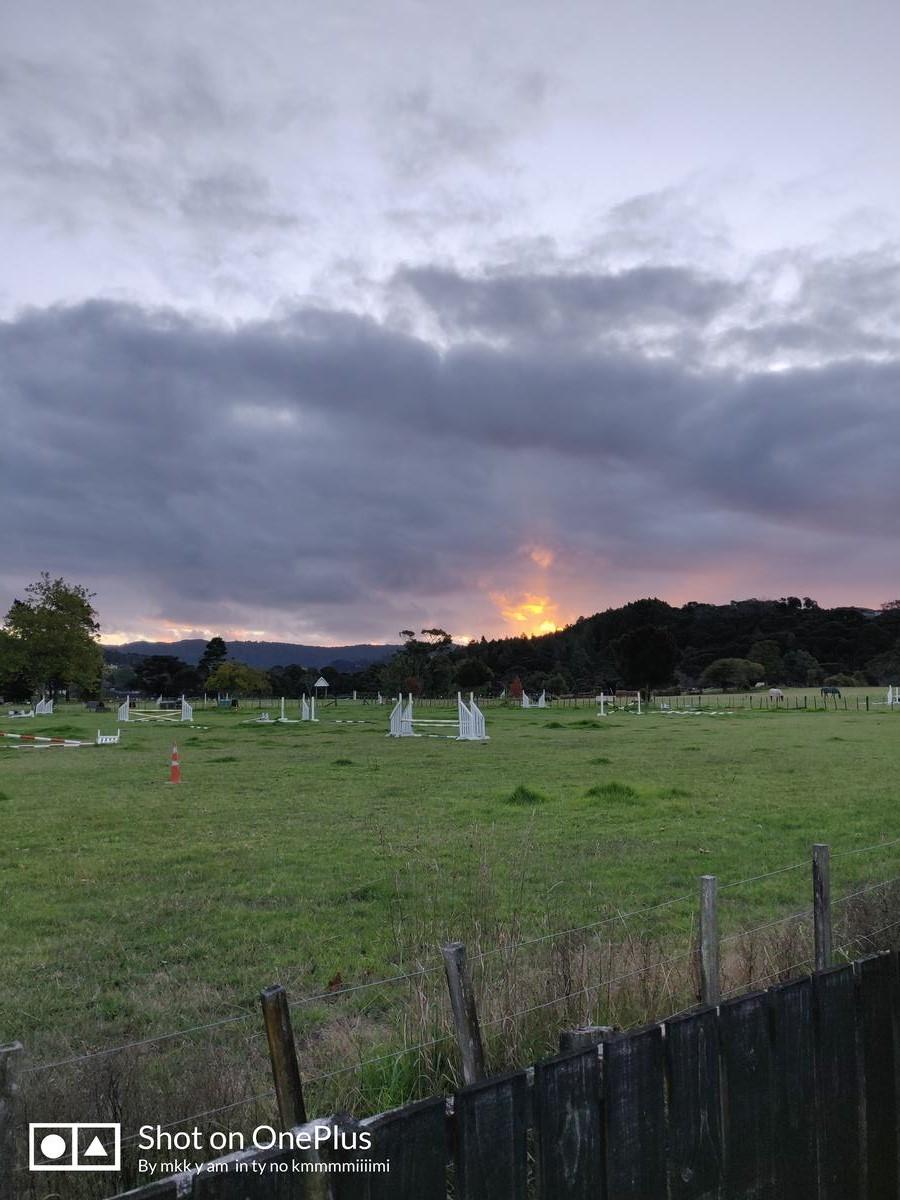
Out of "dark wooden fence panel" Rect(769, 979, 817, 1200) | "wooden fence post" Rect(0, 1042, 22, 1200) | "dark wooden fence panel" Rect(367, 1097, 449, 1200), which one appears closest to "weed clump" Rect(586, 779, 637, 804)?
"dark wooden fence panel" Rect(769, 979, 817, 1200)

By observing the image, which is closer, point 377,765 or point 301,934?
point 301,934

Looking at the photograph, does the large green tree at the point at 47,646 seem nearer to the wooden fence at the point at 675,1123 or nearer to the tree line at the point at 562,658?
the tree line at the point at 562,658

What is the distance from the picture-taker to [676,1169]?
116 inches

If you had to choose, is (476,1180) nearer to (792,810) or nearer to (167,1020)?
(167,1020)

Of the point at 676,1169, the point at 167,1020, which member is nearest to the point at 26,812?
the point at 167,1020

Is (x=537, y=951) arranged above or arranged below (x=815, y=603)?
below

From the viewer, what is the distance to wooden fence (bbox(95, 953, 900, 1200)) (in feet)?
7.60

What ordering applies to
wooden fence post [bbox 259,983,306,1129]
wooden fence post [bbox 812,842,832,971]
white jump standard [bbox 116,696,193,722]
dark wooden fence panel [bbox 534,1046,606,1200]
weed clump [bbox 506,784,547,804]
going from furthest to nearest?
white jump standard [bbox 116,696,193,722] → weed clump [bbox 506,784,547,804] → wooden fence post [bbox 812,842,832,971] → wooden fence post [bbox 259,983,306,1129] → dark wooden fence panel [bbox 534,1046,606,1200]

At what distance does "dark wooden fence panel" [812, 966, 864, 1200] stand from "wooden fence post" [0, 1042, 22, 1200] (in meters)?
2.76

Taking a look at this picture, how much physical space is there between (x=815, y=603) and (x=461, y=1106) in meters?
169

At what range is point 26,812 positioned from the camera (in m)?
15.4

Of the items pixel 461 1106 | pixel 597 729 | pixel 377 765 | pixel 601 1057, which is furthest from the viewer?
pixel 597 729

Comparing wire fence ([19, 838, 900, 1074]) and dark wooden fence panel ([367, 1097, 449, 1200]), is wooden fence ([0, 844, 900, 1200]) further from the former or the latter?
wire fence ([19, 838, 900, 1074])

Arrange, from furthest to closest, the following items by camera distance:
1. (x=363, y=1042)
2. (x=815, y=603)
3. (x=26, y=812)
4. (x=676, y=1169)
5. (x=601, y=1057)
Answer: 1. (x=815, y=603)
2. (x=26, y=812)
3. (x=363, y=1042)
4. (x=676, y=1169)
5. (x=601, y=1057)
